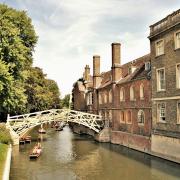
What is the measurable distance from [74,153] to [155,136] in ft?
29.3

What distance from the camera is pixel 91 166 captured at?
26.2m

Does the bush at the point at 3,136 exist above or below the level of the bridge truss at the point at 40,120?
below

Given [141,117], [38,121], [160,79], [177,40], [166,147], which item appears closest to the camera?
[177,40]

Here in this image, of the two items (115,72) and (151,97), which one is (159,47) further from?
(115,72)

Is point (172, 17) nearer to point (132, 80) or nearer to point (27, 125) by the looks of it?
point (132, 80)

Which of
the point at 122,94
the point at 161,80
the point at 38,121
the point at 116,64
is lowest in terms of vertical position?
the point at 38,121

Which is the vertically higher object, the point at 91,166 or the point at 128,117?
the point at 128,117

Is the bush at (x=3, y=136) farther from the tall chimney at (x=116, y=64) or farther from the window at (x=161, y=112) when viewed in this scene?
the tall chimney at (x=116, y=64)

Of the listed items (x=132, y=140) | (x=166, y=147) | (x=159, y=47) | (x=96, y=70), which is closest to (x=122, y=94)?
(x=132, y=140)

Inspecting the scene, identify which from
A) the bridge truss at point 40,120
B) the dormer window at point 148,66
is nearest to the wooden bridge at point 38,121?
the bridge truss at point 40,120

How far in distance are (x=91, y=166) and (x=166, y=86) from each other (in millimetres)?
9632

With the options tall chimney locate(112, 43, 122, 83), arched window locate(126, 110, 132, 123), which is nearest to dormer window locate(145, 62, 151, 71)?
arched window locate(126, 110, 132, 123)

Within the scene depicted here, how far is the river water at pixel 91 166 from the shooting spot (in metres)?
22.5

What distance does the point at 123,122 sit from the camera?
126ft
